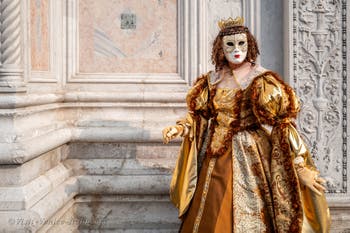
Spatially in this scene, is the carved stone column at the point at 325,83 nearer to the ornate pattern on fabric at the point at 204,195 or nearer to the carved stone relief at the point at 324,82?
the carved stone relief at the point at 324,82

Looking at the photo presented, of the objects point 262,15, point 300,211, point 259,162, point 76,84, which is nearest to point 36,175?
point 76,84

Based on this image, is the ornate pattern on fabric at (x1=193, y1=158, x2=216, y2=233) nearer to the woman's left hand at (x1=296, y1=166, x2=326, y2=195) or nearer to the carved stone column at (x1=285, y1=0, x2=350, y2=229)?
the woman's left hand at (x1=296, y1=166, x2=326, y2=195)

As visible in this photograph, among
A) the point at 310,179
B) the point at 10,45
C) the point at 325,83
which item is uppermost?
the point at 10,45

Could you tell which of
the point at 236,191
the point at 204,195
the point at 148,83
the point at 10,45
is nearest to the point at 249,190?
the point at 236,191

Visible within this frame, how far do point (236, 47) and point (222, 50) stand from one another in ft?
0.42

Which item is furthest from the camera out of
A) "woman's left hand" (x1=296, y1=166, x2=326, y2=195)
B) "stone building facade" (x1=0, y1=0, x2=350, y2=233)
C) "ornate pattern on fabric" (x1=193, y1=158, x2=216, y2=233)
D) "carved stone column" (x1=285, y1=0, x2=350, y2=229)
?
"carved stone column" (x1=285, y1=0, x2=350, y2=229)

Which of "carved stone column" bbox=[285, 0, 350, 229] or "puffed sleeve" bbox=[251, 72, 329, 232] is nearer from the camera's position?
"puffed sleeve" bbox=[251, 72, 329, 232]

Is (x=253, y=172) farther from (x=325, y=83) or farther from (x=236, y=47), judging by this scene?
(x=325, y=83)

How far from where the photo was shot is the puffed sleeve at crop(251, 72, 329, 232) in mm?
2713

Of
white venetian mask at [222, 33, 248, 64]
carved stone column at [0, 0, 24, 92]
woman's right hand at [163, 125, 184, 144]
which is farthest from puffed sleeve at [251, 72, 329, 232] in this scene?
carved stone column at [0, 0, 24, 92]

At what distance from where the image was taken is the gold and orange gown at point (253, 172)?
2709 millimetres

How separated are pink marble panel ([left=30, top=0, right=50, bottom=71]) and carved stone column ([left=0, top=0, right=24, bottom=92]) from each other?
0.40 metres

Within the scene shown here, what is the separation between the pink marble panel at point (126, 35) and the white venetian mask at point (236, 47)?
1.02m

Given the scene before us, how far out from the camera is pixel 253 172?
2.78 metres
